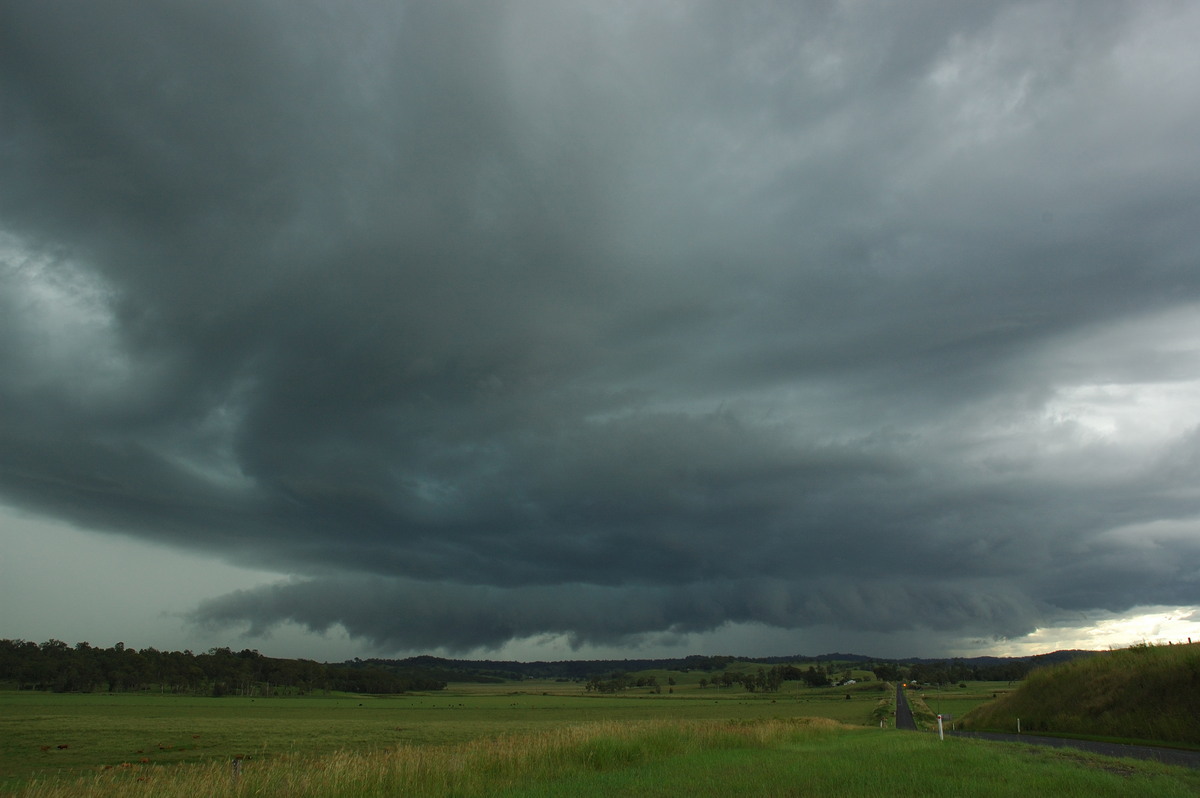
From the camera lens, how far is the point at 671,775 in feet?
72.7

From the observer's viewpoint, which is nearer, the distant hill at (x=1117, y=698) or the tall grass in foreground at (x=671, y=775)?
the tall grass in foreground at (x=671, y=775)

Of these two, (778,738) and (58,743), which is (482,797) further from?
(58,743)

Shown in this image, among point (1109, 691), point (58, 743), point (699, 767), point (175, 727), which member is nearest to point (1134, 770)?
point (699, 767)

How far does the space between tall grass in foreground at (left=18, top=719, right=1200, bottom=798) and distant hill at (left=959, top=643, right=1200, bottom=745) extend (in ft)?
52.5

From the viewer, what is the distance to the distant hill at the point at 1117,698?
37875mm

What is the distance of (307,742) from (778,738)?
42.7 metres

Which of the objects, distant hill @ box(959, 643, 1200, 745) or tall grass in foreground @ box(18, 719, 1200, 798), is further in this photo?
distant hill @ box(959, 643, 1200, 745)

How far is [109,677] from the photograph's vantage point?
621ft

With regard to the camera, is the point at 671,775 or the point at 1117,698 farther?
the point at 1117,698

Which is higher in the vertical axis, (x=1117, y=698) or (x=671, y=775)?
(x=671, y=775)

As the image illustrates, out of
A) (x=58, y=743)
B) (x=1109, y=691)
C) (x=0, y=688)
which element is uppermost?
(x=1109, y=691)

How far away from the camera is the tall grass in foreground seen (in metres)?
17.3

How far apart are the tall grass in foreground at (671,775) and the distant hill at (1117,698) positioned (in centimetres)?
1600

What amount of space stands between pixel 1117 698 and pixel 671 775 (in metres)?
38.6
